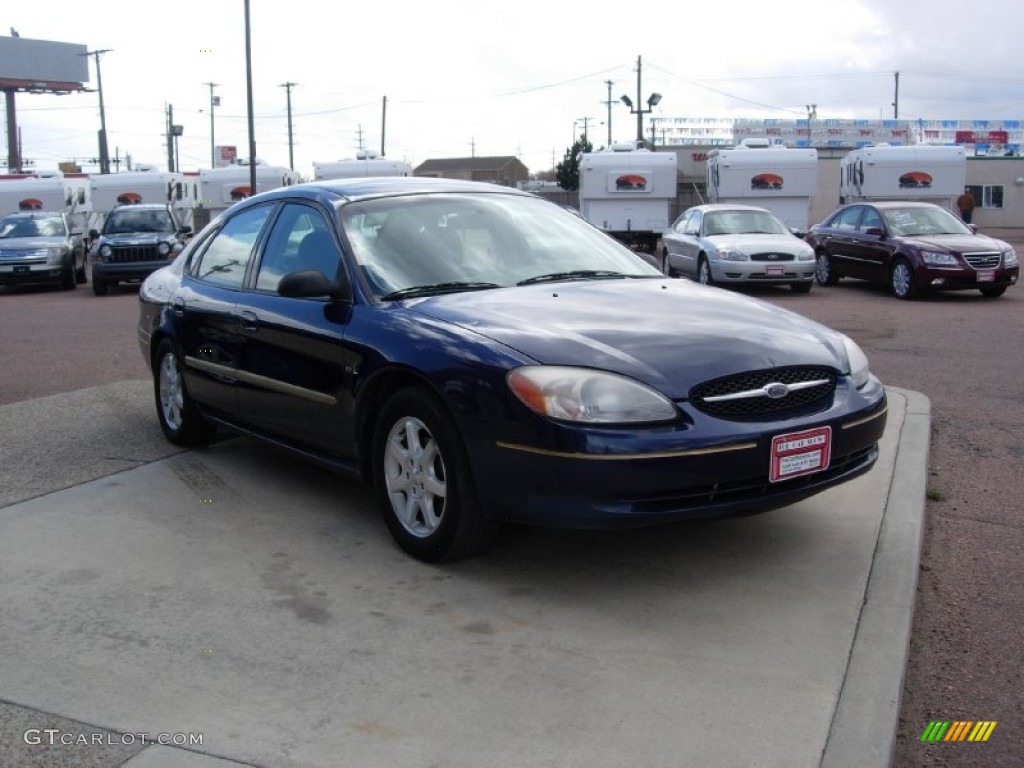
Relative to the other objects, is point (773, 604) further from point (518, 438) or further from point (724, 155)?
point (724, 155)

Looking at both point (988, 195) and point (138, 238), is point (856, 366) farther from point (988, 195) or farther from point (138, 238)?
point (988, 195)

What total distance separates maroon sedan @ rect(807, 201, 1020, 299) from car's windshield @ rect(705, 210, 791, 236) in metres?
1.05

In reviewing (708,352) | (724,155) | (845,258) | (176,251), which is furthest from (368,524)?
(724,155)

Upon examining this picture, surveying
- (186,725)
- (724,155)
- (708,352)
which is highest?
(724,155)

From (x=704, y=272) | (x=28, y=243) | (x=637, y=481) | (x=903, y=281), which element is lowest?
(x=637, y=481)

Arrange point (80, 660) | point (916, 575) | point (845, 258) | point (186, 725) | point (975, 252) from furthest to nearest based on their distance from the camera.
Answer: point (845, 258) < point (975, 252) < point (916, 575) < point (80, 660) < point (186, 725)

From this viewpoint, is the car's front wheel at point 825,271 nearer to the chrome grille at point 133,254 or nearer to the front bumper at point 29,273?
the chrome grille at point 133,254

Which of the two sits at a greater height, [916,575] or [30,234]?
[30,234]

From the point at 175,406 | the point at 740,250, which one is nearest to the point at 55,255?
the point at 740,250

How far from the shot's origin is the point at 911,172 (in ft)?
83.8

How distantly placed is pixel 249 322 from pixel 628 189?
23.1 metres

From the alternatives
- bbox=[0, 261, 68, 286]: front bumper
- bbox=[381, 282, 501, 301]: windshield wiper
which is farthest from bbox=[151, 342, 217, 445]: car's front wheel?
bbox=[0, 261, 68, 286]: front bumper

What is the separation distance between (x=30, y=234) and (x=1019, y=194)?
45061mm

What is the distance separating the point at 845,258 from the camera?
17.7m
